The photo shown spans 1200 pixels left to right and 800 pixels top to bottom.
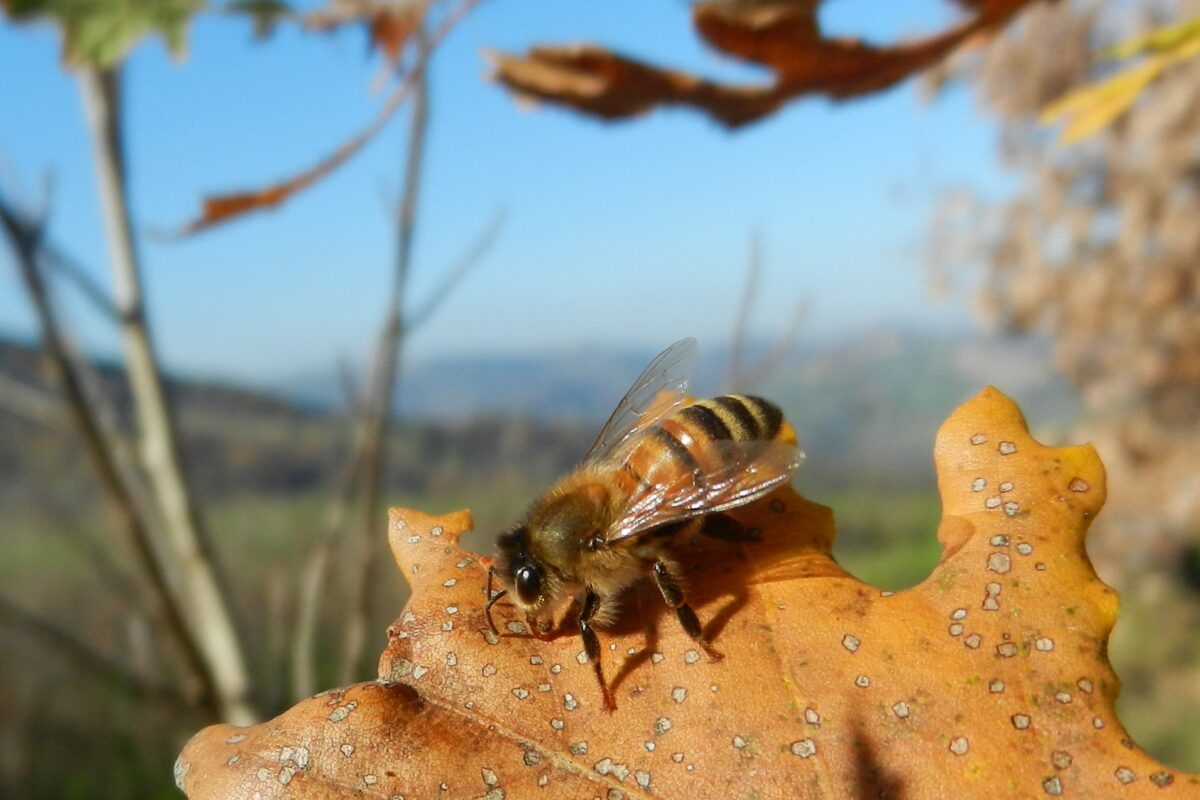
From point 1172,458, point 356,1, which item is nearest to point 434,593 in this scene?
point 356,1

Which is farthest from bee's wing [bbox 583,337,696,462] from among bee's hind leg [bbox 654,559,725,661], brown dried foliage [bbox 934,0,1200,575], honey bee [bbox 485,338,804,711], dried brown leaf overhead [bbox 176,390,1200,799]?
brown dried foliage [bbox 934,0,1200,575]

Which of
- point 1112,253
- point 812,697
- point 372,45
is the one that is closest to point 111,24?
point 372,45

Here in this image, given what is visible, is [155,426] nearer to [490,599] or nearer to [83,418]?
[83,418]

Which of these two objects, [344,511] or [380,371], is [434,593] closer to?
[380,371]

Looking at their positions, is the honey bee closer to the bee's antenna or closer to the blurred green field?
the bee's antenna

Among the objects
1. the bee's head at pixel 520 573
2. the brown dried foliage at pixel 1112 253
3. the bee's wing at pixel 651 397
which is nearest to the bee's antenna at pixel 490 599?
the bee's head at pixel 520 573

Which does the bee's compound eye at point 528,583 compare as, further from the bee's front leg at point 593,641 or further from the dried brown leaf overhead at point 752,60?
the dried brown leaf overhead at point 752,60
